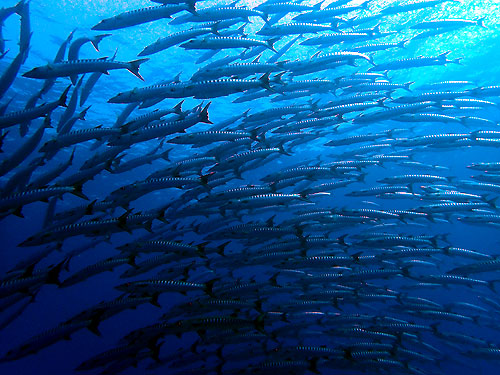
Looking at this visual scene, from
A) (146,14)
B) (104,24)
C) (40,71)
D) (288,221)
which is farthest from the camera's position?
(288,221)

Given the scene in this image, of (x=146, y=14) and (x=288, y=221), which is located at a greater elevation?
(x=146, y=14)

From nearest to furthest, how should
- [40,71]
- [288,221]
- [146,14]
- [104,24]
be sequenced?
[40,71] < [146,14] < [104,24] < [288,221]

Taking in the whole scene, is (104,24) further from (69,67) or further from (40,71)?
(40,71)

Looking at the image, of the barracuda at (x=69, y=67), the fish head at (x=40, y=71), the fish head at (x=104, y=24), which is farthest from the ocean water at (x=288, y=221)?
the fish head at (x=104, y=24)

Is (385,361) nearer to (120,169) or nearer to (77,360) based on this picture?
(120,169)

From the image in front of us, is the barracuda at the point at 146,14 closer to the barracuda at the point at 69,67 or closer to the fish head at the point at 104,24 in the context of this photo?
the fish head at the point at 104,24

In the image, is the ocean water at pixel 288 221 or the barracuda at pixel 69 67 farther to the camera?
A: the ocean water at pixel 288 221

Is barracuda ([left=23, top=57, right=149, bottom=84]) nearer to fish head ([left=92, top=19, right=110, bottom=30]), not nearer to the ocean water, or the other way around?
fish head ([left=92, top=19, right=110, bottom=30])

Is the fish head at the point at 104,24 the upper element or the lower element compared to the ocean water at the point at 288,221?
Result: upper

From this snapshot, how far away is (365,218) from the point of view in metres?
8.59

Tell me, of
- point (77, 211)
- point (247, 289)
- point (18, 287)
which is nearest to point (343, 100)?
point (247, 289)

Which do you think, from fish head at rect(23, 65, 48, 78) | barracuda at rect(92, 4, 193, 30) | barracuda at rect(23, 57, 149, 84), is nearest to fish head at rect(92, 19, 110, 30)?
barracuda at rect(92, 4, 193, 30)

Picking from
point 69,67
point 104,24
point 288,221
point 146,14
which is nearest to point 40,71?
point 69,67

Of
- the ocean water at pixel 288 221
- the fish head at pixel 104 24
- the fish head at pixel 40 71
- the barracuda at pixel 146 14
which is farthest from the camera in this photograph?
the ocean water at pixel 288 221
